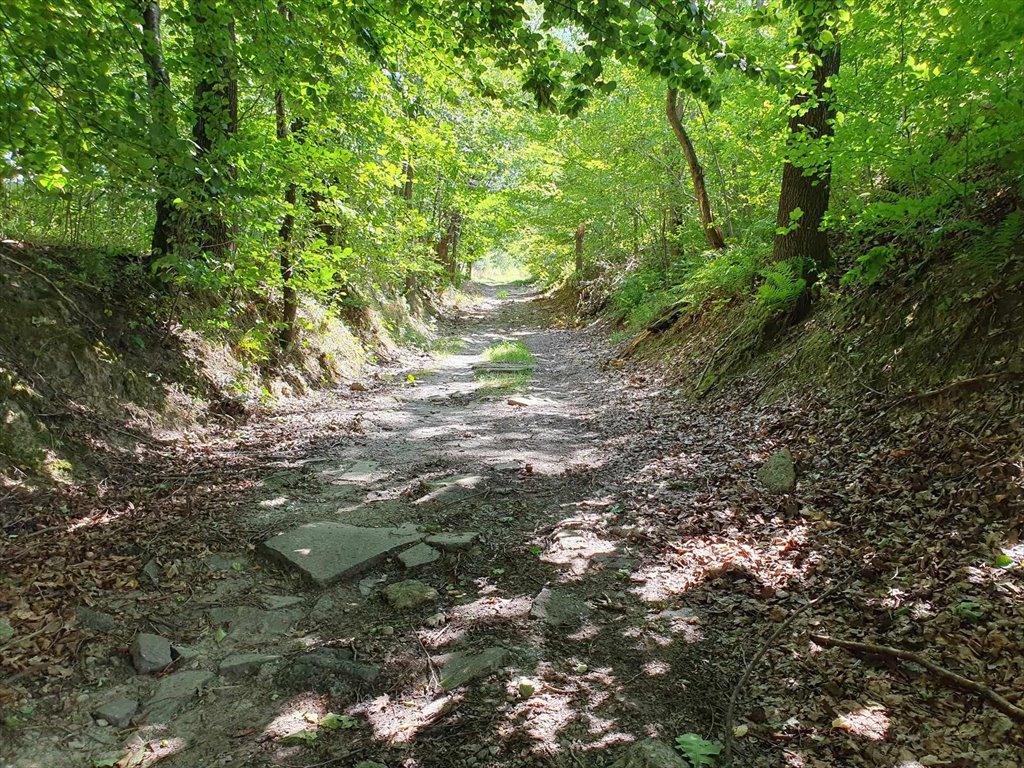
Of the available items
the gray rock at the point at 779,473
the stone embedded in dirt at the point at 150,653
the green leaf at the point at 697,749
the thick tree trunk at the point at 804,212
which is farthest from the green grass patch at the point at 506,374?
the green leaf at the point at 697,749

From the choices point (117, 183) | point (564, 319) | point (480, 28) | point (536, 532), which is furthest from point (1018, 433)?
point (564, 319)

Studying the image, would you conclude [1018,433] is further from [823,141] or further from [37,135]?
[37,135]

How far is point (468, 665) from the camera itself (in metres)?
3.31

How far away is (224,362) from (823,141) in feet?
26.8

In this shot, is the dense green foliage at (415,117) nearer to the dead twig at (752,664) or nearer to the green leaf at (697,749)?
the dead twig at (752,664)

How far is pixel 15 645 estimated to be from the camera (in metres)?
3.17

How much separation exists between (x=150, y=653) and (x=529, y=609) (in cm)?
232

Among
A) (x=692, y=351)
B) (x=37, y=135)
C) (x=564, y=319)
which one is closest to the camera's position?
(x=37, y=135)

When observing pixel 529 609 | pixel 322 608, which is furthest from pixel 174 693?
pixel 529 609

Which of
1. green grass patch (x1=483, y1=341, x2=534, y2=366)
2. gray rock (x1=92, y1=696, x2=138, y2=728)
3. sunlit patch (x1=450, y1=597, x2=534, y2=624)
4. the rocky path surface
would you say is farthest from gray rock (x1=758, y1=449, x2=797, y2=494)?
green grass patch (x1=483, y1=341, x2=534, y2=366)

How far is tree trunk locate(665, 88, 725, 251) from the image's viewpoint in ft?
39.4

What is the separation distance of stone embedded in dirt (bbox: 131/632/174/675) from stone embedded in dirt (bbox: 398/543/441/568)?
1640 mm

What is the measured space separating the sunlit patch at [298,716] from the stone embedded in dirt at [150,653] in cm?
88

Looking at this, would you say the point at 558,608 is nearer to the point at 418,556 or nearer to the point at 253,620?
the point at 418,556
